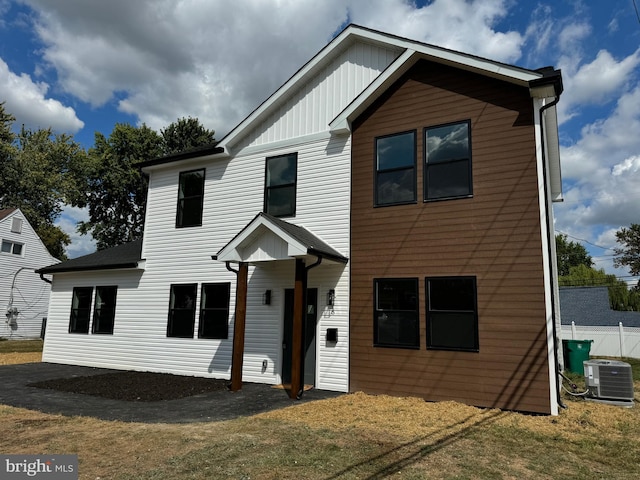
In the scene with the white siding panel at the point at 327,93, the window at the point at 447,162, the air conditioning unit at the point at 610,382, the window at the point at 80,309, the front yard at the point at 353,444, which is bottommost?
the front yard at the point at 353,444

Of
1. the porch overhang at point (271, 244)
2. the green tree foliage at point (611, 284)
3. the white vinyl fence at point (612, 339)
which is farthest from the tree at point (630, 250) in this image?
the porch overhang at point (271, 244)

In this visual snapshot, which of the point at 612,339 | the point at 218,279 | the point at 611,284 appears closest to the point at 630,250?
the point at 611,284

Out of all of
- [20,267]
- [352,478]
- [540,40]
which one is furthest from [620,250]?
[20,267]

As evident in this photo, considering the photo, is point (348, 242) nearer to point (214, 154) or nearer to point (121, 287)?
point (214, 154)

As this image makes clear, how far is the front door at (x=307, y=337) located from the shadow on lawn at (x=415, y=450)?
376 cm

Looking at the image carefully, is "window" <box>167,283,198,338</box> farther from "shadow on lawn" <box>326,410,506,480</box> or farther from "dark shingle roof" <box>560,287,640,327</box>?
"dark shingle roof" <box>560,287,640,327</box>

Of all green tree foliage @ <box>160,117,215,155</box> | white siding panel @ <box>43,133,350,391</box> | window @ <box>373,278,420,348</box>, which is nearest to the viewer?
window @ <box>373,278,420,348</box>

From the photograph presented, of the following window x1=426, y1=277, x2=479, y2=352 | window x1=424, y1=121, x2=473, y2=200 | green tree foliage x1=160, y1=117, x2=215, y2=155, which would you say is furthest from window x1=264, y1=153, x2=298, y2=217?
green tree foliage x1=160, y1=117, x2=215, y2=155

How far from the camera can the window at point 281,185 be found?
1059 centimetres

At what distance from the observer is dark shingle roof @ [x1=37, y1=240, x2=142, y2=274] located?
41.6 feet

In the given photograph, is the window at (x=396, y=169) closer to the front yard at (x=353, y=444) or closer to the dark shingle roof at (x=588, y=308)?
the front yard at (x=353, y=444)

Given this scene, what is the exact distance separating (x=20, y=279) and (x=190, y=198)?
852 inches

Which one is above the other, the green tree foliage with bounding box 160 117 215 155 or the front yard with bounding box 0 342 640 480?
the green tree foliage with bounding box 160 117 215 155

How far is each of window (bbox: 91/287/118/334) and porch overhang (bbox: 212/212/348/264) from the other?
5792mm
